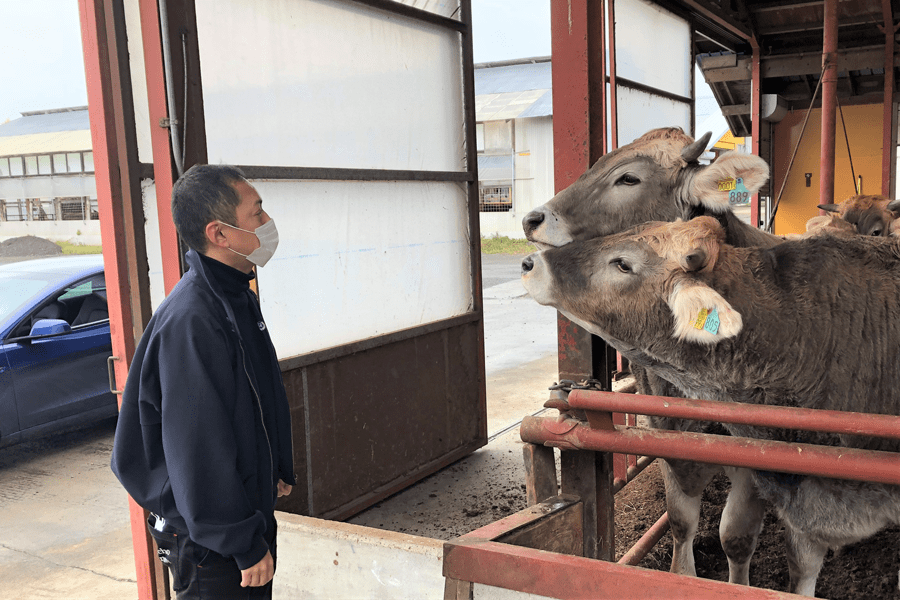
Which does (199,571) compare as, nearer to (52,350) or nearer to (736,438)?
(736,438)

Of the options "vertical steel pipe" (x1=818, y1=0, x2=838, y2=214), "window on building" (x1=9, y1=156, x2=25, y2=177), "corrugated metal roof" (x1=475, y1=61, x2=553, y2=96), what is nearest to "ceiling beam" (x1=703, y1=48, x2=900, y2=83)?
"vertical steel pipe" (x1=818, y1=0, x2=838, y2=214)

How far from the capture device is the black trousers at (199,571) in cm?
188

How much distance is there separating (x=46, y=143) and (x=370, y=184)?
19663 millimetres

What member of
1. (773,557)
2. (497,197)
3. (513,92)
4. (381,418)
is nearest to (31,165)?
(497,197)

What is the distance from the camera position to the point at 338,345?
4539mm

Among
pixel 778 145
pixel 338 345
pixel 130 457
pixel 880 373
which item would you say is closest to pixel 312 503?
pixel 338 345

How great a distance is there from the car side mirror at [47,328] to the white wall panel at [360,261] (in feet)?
8.97

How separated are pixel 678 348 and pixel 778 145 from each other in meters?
12.5

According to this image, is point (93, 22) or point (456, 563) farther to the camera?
point (93, 22)

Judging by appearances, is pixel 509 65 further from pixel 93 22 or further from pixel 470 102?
pixel 93 22

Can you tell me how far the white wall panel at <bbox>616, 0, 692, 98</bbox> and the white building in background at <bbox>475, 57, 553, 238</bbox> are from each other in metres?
20.6

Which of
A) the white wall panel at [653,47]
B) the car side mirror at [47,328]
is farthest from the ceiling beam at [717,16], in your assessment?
the car side mirror at [47,328]

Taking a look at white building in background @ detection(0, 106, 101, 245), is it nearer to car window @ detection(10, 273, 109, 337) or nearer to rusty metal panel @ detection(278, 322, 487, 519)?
car window @ detection(10, 273, 109, 337)

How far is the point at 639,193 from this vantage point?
326cm
